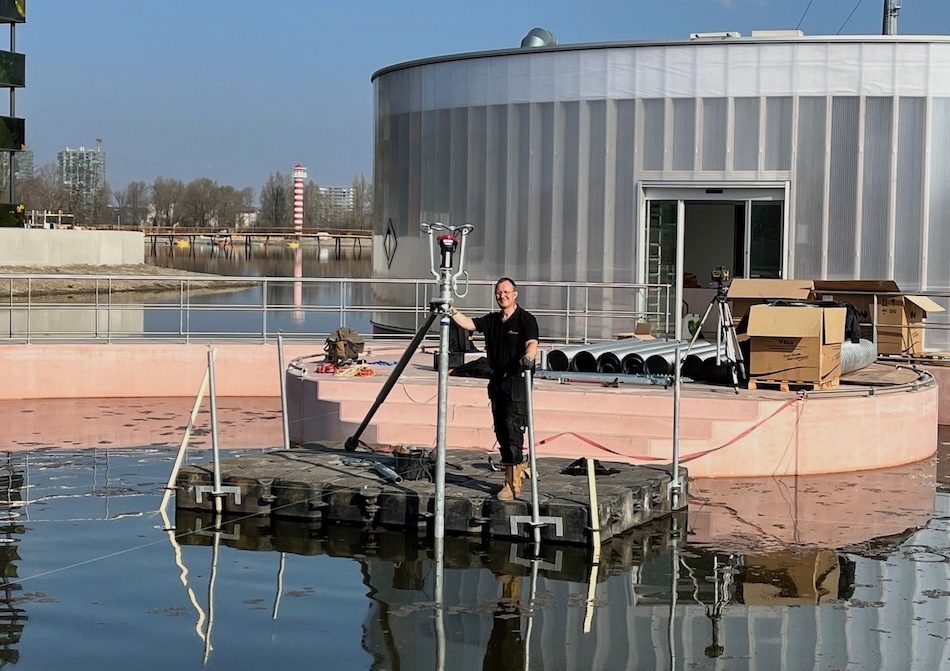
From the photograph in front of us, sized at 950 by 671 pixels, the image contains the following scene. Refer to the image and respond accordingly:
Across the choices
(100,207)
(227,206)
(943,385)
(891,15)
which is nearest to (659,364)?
(943,385)

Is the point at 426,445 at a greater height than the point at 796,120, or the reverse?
the point at 796,120

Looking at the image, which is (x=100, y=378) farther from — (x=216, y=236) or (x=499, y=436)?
(x=216, y=236)

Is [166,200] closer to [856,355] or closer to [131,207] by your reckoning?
[131,207]

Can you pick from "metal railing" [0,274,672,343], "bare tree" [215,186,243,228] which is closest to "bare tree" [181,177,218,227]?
"bare tree" [215,186,243,228]

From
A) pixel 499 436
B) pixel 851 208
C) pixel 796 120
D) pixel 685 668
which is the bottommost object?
pixel 685 668

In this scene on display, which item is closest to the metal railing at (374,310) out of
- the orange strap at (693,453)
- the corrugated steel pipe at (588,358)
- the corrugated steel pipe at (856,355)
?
the corrugated steel pipe at (588,358)

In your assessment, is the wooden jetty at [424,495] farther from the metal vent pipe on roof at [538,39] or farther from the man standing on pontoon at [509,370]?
the metal vent pipe on roof at [538,39]

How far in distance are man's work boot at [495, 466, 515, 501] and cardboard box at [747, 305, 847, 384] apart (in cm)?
578

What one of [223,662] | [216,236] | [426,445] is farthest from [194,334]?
[216,236]

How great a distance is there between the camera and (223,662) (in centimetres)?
781

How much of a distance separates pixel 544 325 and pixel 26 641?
59.7 ft

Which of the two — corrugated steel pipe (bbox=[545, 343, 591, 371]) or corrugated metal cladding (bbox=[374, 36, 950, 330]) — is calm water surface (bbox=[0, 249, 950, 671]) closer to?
corrugated steel pipe (bbox=[545, 343, 591, 371])

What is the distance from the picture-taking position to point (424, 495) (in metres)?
11.6

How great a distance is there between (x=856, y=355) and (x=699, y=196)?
7.94m
